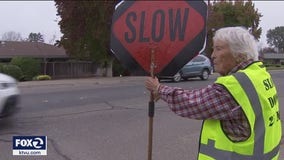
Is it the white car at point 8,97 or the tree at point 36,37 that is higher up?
the tree at point 36,37

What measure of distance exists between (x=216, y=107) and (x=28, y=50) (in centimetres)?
4078

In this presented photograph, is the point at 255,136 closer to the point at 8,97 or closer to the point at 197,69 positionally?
the point at 8,97

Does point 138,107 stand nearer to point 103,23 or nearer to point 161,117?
point 161,117

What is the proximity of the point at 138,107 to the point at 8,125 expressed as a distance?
408 cm

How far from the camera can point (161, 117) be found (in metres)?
10.4

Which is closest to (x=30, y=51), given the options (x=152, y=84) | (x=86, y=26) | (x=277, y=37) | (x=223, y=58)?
(x=86, y=26)

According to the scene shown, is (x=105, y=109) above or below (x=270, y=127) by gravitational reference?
below

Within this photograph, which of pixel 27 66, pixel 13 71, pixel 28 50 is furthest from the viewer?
pixel 28 50

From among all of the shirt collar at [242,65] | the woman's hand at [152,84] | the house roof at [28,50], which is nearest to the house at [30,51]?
the house roof at [28,50]

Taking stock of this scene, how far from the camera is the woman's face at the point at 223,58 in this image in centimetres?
275

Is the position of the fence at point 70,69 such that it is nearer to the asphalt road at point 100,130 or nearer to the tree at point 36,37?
the asphalt road at point 100,130

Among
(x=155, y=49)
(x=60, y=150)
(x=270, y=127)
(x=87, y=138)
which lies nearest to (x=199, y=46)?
(x=155, y=49)

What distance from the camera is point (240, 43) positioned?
8.89ft

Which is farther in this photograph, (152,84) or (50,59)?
(50,59)
